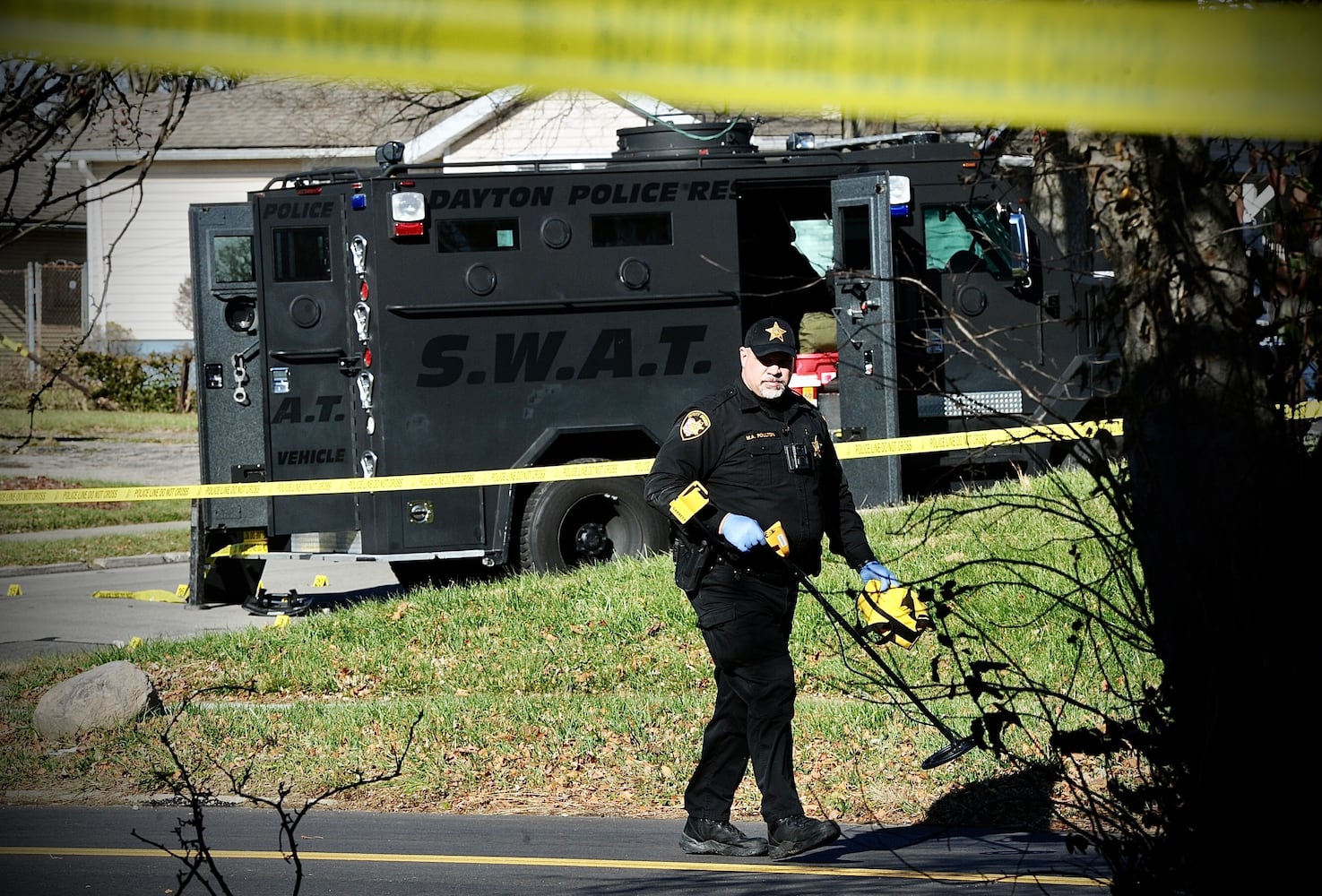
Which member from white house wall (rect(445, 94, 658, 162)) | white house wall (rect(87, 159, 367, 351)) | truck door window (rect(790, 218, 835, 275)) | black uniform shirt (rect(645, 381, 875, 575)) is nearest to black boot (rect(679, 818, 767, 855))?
black uniform shirt (rect(645, 381, 875, 575))

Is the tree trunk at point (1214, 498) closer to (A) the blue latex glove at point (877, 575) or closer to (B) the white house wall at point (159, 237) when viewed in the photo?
(A) the blue latex glove at point (877, 575)

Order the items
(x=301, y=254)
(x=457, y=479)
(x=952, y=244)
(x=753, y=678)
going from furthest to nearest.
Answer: (x=952, y=244) < (x=301, y=254) < (x=457, y=479) < (x=753, y=678)

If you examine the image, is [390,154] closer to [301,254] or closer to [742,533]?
[301,254]

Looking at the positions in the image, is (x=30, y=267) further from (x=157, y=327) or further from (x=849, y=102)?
(x=849, y=102)

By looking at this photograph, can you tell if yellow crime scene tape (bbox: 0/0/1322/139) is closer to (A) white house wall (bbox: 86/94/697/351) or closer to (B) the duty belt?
(B) the duty belt

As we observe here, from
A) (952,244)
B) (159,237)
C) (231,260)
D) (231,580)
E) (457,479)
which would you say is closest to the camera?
(457,479)

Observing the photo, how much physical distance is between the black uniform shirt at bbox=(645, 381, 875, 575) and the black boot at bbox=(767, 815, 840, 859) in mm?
956

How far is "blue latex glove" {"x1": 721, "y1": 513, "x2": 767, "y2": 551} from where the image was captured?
18.1 ft

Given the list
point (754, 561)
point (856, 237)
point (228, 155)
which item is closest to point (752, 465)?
point (754, 561)

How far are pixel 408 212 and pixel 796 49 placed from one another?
9.30 m

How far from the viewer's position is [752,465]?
5.85 m

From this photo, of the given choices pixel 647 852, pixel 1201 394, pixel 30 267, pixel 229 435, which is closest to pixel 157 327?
pixel 30 267

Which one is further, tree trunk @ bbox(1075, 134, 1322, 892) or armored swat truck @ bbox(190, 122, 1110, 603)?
armored swat truck @ bbox(190, 122, 1110, 603)

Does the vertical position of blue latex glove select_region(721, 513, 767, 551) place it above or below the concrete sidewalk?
above
